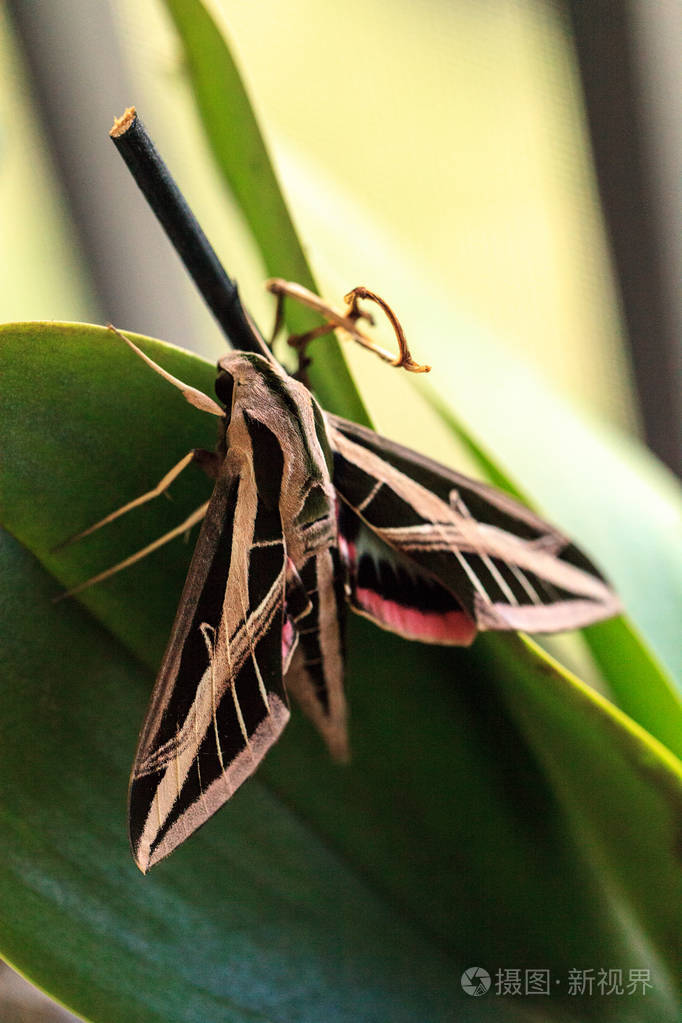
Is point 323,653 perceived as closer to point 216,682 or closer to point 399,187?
point 216,682

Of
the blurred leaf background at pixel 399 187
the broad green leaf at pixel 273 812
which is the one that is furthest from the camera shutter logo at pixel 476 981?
the blurred leaf background at pixel 399 187

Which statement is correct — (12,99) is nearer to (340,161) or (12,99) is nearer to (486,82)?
(340,161)

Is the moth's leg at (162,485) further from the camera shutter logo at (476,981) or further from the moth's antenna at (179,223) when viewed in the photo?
the camera shutter logo at (476,981)

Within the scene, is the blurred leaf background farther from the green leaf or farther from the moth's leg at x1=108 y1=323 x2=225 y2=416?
the moth's leg at x1=108 y1=323 x2=225 y2=416

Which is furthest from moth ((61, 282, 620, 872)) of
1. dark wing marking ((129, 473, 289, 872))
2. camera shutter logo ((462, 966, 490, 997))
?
camera shutter logo ((462, 966, 490, 997))

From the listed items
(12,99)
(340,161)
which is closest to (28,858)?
(12,99)

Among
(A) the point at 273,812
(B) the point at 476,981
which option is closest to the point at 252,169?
(A) the point at 273,812
